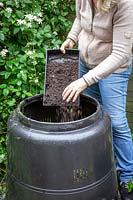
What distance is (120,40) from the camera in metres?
2.04

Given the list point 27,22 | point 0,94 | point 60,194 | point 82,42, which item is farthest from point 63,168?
point 27,22

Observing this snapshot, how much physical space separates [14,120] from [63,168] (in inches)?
14.0

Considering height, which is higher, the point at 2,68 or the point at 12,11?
the point at 12,11

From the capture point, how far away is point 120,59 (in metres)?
2.07

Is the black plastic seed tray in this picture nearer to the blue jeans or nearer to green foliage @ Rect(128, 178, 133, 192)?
the blue jeans

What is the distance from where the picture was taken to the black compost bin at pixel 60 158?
6.10 ft

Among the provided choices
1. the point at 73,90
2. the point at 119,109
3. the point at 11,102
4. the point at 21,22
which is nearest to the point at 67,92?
the point at 73,90

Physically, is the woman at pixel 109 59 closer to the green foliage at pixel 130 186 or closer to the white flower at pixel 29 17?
the green foliage at pixel 130 186

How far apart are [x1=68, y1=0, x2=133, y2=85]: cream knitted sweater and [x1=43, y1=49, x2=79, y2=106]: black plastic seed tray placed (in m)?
0.10

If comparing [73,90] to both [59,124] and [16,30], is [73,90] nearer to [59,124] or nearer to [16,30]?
[59,124]

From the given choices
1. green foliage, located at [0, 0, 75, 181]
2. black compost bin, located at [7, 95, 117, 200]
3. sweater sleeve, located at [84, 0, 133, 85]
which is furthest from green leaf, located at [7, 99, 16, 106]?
sweater sleeve, located at [84, 0, 133, 85]

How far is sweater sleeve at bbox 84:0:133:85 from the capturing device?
2.00m

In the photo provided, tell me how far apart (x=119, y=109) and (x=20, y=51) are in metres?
0.95

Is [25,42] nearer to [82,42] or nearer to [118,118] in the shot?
[82,42]
